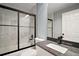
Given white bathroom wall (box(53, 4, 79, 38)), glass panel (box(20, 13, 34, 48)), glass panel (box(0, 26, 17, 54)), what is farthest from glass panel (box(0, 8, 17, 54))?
white bathroom wall (box(53, 4, 79, 38))

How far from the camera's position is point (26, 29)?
378 cm

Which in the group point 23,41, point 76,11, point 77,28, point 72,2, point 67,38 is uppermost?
point 72,2

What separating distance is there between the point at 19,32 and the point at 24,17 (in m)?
0.92

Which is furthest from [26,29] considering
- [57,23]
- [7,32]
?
[57,23]

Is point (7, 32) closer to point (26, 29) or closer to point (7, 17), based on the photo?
point (7, 17)

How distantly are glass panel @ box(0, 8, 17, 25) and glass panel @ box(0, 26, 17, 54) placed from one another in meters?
0.24

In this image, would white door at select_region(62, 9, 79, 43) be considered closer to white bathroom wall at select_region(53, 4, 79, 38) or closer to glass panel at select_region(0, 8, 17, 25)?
white bathroom wall at select_region(53, 4, 79, 38)

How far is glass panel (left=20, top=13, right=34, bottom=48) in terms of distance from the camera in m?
3.53

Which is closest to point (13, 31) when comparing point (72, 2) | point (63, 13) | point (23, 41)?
point (23, 41)

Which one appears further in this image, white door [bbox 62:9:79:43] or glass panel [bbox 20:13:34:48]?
glass panel [bbox 20:13:34:48]

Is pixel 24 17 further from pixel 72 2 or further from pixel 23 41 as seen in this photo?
pixel 72 2

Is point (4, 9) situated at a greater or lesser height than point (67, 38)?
greater

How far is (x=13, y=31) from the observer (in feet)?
10.3

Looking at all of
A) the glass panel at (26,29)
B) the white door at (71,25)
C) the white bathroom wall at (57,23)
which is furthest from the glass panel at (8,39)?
the white door at (71,25)
